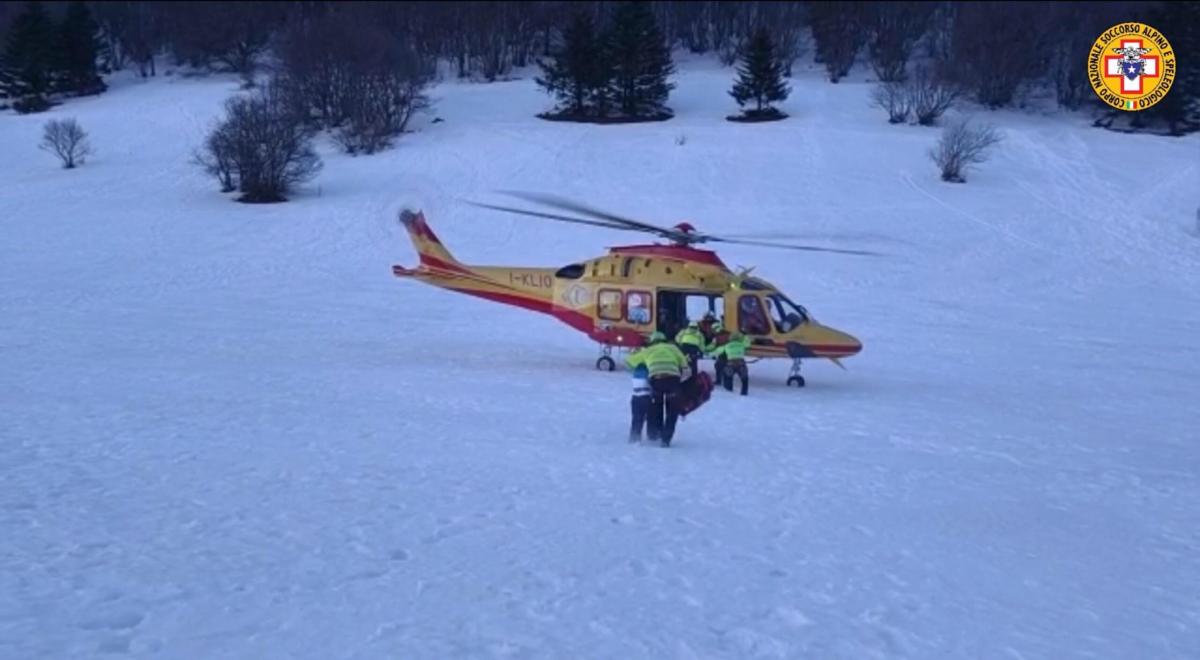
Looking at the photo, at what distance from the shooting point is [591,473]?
414 inches

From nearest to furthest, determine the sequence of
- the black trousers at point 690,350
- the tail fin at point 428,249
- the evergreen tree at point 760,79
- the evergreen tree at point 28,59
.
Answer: the black trousers at point 690,350 → the tail fin at point 428,249 → the evergreen tree at point 760,79 → the evergreen tree at point 28,59

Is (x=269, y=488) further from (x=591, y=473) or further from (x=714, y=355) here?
(x=714, y=355)

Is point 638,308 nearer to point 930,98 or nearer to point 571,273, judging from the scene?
point 571,273

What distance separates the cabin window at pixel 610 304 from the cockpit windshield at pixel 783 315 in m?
2.54

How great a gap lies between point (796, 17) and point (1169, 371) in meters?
63.7

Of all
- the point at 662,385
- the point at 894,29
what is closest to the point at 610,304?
the point at 662,385

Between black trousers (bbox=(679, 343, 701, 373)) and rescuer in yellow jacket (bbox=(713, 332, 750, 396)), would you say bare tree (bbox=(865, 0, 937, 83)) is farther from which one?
black trousers (bbox=(679, 343, 701, 373))

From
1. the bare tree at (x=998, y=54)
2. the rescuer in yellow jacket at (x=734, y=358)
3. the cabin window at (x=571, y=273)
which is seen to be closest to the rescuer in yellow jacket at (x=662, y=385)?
the rescuer in yellow jacket at (x=734, y=358)

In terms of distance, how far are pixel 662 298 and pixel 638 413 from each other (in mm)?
6527

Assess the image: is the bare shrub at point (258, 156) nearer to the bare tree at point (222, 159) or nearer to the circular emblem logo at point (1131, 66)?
the bare tree at point (222, 159)

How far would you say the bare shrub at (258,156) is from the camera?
43.2 metres

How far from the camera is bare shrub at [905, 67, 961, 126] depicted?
56844mm

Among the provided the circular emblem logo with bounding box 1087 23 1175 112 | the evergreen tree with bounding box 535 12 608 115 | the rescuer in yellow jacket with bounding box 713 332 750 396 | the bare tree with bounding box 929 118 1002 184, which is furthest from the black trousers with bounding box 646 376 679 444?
the circular emblem logo with bounding box 1087 23 1175 112

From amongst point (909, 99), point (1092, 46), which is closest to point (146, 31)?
point (909, 99)
